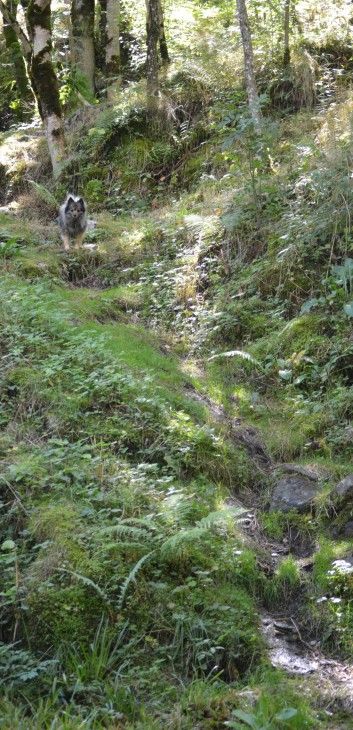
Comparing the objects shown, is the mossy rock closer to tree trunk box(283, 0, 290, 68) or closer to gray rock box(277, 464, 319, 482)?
gray rock box(277, 464, 319, 482)

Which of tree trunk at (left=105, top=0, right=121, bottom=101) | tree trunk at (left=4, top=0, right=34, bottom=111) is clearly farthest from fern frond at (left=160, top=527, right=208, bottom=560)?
tree trunk at (left=4, top=0, right=34, bottom=111)

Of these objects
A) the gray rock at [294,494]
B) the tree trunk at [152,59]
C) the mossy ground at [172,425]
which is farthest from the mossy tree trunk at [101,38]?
the gray rock at [294,494]

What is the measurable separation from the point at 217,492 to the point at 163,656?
83.8 inches

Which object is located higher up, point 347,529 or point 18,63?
point 18,63

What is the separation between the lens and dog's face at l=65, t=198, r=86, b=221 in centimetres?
1177

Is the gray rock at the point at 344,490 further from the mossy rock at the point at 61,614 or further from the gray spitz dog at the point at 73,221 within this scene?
the gray spitz dog at the point at 73,221

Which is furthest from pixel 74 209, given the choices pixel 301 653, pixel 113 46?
pixel 301 653

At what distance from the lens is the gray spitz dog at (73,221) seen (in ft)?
38.7

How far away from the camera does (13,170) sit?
634 inches

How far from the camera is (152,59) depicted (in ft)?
49.6

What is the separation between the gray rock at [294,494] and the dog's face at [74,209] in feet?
21.2

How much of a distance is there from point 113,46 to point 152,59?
3.56 metres

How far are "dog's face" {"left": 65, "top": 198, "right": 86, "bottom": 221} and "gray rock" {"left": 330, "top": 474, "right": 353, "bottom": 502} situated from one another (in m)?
7.01

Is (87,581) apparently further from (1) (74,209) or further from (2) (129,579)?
(1) (74,209)
